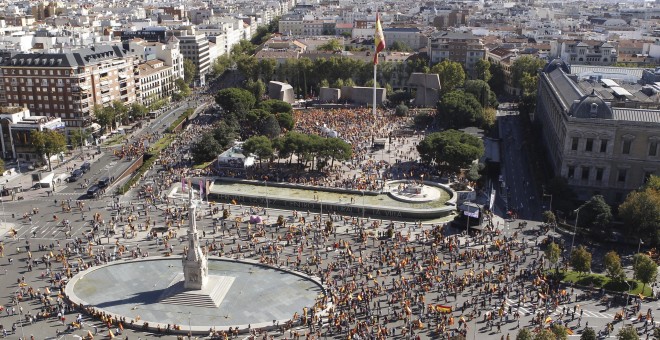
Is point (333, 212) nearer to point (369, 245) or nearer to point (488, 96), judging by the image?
point (369, 245)

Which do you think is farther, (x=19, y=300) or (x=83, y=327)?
(x=19, y=300)

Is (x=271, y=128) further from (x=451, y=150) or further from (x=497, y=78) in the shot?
(x=497, y=78)

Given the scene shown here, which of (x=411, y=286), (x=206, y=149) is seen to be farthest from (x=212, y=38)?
(x=411, y=286)

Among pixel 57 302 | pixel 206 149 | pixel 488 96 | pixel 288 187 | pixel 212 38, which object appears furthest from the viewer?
pixel 212 38

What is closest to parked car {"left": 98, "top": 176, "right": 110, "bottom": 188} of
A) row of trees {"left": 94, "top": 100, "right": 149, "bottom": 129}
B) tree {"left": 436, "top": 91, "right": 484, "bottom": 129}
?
row of trees {"left": 94, "top": 100, "right": 149, "bottom": 129}

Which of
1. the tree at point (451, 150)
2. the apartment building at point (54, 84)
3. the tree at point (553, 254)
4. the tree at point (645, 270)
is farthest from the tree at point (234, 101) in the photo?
the tree at point (645, 270)

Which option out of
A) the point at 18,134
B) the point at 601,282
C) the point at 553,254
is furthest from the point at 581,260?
the point at 18,134

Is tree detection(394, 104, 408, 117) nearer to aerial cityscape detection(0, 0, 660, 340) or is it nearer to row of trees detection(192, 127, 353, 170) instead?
aerial cityscape detection(0, 0, 660, 340)
